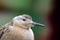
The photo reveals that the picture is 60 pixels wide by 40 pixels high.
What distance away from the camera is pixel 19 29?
605 mm

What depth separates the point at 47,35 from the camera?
790 millimetres

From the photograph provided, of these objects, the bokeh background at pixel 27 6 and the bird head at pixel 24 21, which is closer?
the bird head at pixel 24 21

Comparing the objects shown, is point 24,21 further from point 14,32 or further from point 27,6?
point 27,6

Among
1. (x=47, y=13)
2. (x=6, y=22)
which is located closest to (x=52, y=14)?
(x=47, y=13)

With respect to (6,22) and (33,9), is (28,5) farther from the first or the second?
(6,22)

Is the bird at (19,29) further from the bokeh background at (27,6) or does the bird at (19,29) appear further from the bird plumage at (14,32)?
the bokeh background at (27,6)

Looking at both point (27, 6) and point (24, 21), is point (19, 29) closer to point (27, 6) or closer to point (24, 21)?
point (24, 21)

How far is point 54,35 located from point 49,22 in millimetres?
63

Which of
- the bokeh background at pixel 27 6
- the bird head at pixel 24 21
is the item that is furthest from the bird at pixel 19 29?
the bokeh background at pixel 27 6

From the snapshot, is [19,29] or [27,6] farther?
[27,6]

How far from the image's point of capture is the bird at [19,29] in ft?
1.91

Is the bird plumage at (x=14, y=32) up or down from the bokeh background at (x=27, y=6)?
down

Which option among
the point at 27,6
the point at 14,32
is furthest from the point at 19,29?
the point at 27,6

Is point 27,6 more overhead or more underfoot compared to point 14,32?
more overhead
